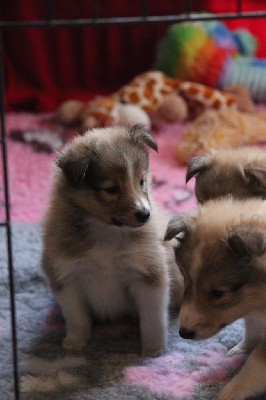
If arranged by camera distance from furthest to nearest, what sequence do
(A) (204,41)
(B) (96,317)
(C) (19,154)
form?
(A) (204,41)
(C) (19,154)
(B) (96,317)

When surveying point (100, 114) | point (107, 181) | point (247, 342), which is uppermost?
point (107, 181)

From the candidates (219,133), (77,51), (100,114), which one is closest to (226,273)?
(219,133)

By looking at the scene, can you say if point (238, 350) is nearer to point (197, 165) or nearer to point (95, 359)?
point (95, 359)

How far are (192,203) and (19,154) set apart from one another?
3.55ft

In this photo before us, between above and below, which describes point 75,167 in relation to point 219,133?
above

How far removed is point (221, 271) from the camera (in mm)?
1794

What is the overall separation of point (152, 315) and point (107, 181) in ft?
1.43

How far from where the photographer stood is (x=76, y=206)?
2.15 meters

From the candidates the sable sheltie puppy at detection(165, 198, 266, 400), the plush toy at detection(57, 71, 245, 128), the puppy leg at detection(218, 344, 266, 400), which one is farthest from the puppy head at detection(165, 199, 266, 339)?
the plush toy at detection(57, 71, 245, 128)

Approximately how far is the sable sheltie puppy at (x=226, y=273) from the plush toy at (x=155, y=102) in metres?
2.08

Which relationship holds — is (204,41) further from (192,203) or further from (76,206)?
(76,206)

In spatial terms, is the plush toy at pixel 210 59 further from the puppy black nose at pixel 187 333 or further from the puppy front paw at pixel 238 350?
the puppy black nose at pixel 187 333

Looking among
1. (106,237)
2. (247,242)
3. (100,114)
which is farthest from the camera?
(100,114)

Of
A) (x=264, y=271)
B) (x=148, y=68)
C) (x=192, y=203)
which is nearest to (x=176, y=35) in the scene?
(x=148, y=68)
